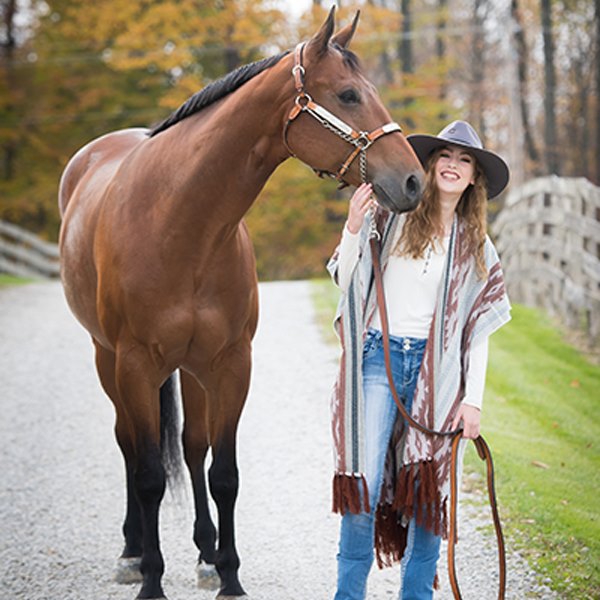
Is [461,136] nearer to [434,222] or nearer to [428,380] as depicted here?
[434,222]

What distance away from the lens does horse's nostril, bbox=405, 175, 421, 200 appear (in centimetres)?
284

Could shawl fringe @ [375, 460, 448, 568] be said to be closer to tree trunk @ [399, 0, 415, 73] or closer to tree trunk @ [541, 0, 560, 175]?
tree trunk @ [541, 0, 560, 175]

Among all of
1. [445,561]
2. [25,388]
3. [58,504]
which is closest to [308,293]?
[25,388]

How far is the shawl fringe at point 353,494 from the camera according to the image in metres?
2.95

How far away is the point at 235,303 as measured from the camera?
139 inches

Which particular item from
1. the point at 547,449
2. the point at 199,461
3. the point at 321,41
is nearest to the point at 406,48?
the point at 547,449

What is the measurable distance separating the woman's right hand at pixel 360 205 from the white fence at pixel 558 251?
18.1 feet

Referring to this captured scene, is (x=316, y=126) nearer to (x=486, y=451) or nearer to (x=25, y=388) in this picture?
(x=486, y=451)

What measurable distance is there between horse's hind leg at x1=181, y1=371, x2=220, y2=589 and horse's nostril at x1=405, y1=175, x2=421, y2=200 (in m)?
1.66

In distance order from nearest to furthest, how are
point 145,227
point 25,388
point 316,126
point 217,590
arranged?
point 316,126 < point 145,227 < point 217,590 < point 25,388

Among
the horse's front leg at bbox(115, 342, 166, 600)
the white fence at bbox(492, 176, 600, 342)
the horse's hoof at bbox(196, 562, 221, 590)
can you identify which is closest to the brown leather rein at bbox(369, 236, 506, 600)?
the horse's front leg at bbox(115, 342, 166, 600)

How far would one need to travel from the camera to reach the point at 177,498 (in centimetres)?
438

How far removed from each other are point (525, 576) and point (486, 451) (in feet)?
2.94

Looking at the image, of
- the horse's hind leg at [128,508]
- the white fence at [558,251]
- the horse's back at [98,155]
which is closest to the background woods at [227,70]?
the white fence at [558,251]
